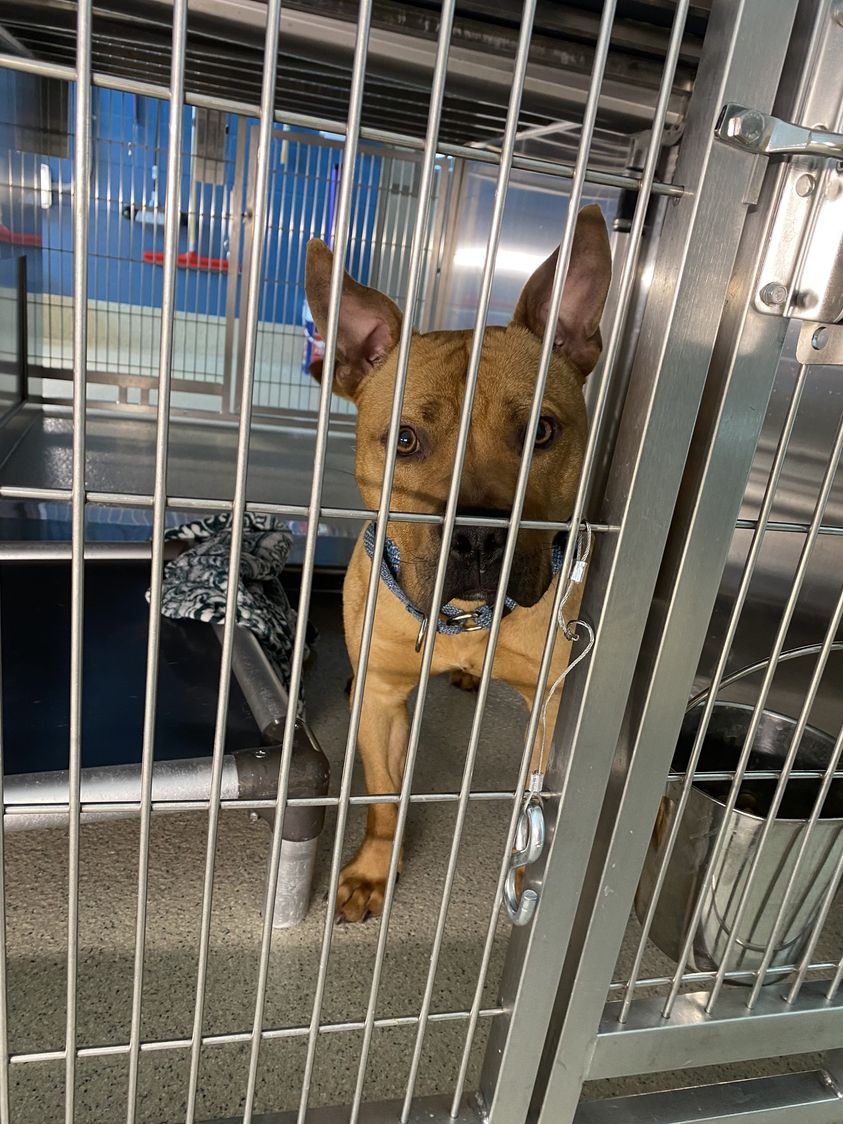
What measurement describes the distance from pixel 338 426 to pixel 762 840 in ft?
18.6

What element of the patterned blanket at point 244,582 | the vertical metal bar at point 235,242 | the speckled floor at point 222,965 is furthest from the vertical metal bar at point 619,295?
the vertical metal bar at point 235,242

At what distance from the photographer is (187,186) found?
19.7 ft

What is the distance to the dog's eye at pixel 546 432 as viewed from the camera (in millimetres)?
1635

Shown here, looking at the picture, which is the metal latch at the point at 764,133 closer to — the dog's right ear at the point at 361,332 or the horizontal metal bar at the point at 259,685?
the dog's right ear at the point at 361,332

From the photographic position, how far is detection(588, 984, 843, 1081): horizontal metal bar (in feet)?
4.22

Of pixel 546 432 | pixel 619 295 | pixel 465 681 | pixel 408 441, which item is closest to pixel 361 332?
pixel 408 441

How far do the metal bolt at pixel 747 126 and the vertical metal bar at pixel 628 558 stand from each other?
0.09ft

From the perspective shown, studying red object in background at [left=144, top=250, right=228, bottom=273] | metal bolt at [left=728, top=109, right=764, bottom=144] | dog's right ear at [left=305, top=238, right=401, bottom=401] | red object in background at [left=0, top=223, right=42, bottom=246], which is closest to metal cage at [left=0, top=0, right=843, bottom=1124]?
metal bolt at [left=728, top=109, right=764, bottom=144]

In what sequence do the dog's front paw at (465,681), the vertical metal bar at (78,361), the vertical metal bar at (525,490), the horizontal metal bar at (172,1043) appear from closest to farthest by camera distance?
the vertical metal bar at (78,361) < the vertical metal bar at (525,490) < the horizontal metal bar at (172,1043) < the dog's front paw at (465,681)

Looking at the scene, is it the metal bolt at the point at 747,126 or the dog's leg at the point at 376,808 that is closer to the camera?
the metal bolt at the point at 747,126

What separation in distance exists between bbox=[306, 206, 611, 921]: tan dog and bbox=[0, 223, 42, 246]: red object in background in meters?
3.22

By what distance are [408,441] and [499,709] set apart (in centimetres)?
157

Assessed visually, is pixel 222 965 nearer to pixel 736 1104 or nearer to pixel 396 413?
pixel 736 1104

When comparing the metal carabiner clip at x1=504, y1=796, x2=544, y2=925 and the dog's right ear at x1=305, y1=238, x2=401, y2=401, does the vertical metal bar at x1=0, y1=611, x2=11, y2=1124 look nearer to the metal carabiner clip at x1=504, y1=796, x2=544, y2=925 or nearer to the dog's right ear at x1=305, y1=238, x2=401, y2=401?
the metal carabiner clip at x1=504, y1=796, x2=544, y2=925
